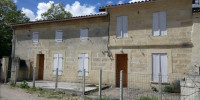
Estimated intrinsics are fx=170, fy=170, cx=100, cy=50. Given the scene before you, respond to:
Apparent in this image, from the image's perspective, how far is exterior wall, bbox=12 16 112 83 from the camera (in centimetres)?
1234

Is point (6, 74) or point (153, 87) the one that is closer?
point (153, 87)

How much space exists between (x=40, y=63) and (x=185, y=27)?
12.2m

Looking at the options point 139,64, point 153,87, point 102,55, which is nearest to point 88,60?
point 102,55

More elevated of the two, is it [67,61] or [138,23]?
[138,23]

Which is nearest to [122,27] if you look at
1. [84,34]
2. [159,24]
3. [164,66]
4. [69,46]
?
[159,24]

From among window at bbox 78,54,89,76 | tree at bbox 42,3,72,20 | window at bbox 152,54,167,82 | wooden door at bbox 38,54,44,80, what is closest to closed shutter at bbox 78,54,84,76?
window at bbox 78,54,89,76

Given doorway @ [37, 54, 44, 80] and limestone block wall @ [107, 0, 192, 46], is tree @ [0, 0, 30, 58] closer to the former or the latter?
doorway @ [37, 54, 44, 80]

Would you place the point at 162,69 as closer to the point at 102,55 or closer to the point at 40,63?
the point at 102,55

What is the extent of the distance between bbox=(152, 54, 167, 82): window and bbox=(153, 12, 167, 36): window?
55.0 inches

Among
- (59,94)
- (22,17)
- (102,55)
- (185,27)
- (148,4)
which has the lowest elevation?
(59,94)

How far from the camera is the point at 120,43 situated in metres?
11.5

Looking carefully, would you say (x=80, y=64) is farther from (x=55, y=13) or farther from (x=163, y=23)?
(x=55, y=13)

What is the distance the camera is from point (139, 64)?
1092cm

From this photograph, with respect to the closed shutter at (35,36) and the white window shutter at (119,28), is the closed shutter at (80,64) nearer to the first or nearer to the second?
the white window shutter at (119,28)
